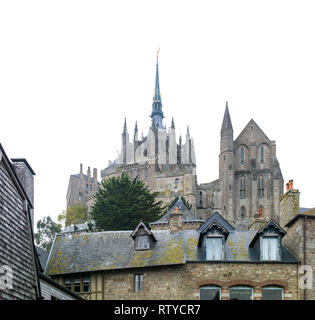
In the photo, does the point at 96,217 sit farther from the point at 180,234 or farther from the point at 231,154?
the point at 231,154

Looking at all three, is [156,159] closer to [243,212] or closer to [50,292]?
[243,212]

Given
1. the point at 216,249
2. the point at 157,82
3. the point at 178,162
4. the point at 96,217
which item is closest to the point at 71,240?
the point at 216,249

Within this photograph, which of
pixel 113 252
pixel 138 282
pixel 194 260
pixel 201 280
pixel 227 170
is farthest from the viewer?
pixel 227 170

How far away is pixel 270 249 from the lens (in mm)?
27219

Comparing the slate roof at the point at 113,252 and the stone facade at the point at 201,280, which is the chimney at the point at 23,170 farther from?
the stone facade at the point at 201,280

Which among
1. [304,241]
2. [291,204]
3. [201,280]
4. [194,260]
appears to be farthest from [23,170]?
[291,204]

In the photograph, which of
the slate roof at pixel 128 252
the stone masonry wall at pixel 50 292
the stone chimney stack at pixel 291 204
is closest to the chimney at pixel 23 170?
the stone masonry wall at pixel 50 292

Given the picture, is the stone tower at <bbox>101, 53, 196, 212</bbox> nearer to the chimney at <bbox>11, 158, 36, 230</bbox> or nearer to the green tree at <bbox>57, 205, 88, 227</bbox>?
the green tree at <bbox>57, 205, 88, 227</bbox>

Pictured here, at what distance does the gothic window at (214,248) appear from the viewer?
27.3 meters

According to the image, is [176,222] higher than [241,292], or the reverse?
Result: [176,222]

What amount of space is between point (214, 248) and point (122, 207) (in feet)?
71.1
